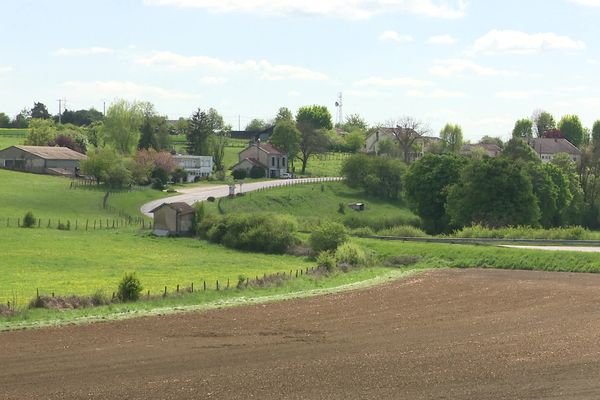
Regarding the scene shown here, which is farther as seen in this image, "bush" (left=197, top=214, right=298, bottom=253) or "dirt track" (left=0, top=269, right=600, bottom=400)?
"bush" (left=197, top=214, right=298, bottom=253)

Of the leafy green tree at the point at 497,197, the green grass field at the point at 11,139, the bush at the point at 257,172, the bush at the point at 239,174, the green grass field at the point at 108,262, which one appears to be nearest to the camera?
the green grass field at the point at 108,262

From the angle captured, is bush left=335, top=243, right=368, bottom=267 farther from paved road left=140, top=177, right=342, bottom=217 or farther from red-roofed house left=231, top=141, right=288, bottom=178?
red-roofed house left=231, top=141, right=288, bottom=178

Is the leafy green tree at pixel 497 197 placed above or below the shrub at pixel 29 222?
above

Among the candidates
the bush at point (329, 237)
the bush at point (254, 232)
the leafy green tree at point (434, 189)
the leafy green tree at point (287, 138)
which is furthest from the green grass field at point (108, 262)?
the leafy green tree at point (287, 138)

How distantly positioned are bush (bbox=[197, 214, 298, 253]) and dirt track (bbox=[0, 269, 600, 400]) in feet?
90.0

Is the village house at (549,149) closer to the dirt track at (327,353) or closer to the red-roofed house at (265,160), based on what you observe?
the red-roofed house at (265,160)

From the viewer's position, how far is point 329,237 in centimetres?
6362

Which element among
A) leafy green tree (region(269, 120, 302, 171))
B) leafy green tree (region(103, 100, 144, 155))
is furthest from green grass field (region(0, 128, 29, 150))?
leafy green tree (region(269, 120, 302, 171))

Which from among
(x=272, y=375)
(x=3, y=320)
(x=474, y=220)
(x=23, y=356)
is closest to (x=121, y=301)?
(x=3, y=320)

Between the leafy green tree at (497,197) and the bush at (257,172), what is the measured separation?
54756 millimetres

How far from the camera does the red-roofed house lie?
148 m

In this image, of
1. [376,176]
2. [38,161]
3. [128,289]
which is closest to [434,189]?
[376,176]

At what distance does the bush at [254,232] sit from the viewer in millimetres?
68688

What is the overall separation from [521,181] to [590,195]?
115ft
